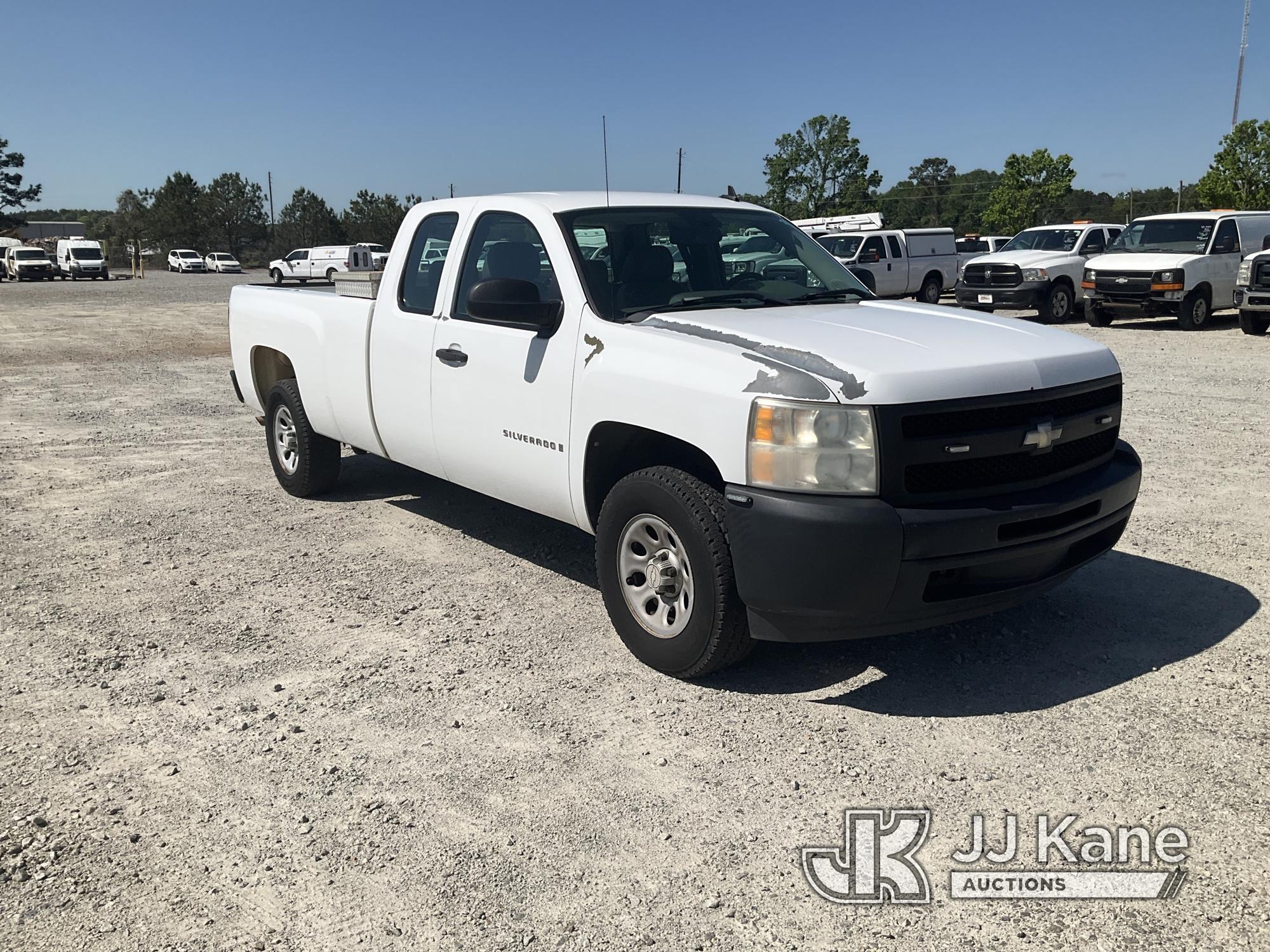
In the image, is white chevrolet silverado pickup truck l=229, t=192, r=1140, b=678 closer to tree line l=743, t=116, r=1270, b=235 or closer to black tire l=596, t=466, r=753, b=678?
black tire l=596, t=466, r=753, b=678

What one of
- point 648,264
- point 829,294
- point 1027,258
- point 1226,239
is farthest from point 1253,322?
point 648,264

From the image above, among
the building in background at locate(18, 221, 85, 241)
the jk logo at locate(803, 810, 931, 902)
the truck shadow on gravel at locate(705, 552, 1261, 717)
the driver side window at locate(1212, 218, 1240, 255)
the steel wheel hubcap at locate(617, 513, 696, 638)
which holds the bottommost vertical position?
the jk logo at locate(803, 810, 931, 902)

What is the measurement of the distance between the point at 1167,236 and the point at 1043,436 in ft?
58.1

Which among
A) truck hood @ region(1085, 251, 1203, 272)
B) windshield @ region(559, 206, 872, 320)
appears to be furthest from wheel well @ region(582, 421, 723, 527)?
truck hood @ region(1085, 251, 1203, 272)

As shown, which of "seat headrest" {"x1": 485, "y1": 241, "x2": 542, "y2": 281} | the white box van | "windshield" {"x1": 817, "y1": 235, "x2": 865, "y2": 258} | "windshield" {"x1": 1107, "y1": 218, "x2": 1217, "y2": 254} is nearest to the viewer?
"seat headrest" {"x1": 485, "y1": 241, "x2": 542, "y2": 281}

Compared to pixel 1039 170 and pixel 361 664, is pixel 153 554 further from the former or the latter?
pixel 1039 170

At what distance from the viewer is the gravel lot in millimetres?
2789

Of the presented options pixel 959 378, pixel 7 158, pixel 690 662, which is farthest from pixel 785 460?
pixel 7 158

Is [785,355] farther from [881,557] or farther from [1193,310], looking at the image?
[1193,310]

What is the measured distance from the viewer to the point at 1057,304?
20844 millimetres

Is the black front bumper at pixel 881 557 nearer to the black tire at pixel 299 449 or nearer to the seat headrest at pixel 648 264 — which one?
the seat headrest at pixel 648 264

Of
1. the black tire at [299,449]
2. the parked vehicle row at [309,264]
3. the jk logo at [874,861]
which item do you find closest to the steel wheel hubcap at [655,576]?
the jk logo at [874,861]

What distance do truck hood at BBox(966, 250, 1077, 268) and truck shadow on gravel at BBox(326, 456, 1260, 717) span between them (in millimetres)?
16463

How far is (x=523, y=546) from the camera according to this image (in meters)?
6.07
